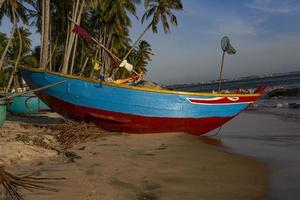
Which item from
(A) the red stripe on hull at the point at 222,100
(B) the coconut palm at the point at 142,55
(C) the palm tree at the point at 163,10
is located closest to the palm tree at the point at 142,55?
(B) the coconut palm at the point at 142,55

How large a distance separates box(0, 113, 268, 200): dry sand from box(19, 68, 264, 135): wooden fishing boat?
1.60m

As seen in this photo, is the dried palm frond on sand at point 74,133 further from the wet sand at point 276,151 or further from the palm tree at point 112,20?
the palm tree at point 112,20

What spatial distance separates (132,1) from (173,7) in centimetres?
406

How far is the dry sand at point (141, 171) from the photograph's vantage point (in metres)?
4.54

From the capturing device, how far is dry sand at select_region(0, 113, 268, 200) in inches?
179

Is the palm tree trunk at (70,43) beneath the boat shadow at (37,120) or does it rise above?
above

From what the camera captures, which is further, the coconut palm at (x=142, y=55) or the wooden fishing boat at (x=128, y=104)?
the coconut palm at (x=142, y=55)

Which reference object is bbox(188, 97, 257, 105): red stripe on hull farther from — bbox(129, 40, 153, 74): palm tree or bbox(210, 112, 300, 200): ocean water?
bbox(129, 40, 153, 74): palm tree

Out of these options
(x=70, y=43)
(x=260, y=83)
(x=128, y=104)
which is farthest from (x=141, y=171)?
(x=260, y=83)

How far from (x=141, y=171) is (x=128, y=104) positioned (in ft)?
12.8

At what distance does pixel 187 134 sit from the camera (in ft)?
33.4

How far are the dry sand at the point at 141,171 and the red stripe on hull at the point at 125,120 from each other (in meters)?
1.64

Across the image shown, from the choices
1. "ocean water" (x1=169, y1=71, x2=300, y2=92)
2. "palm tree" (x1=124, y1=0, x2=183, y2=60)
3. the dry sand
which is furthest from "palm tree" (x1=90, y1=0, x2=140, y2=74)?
"ocean water" (x1=169, y1=71, x2=300, y2=92)

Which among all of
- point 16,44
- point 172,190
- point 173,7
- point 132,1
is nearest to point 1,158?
Answer: point 172,190
